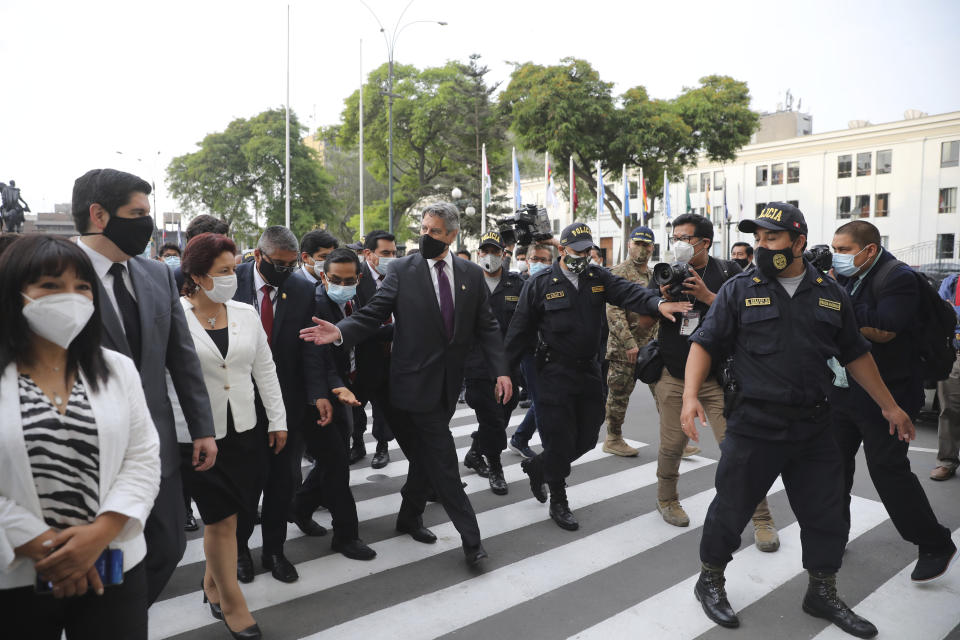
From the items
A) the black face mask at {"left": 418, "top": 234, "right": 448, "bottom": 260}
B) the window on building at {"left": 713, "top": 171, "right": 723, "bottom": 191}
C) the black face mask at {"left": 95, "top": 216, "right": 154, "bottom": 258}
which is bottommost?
the black face mask at {"left": 418, "top": 234, "right": 448, "bottom": 260}

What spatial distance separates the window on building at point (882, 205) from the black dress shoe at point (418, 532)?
4861 centimetres

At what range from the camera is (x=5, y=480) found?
182 centimetres

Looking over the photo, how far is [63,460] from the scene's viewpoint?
1.89 meters

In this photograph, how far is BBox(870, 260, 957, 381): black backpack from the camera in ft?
13.6

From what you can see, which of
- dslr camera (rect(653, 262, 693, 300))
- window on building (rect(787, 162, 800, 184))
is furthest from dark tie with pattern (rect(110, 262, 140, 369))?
window on building (rect(787, 162, 800, 184))

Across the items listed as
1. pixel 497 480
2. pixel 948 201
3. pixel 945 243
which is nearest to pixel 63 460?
pixel 497 480

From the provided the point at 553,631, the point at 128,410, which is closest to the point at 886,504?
the point at 553,631

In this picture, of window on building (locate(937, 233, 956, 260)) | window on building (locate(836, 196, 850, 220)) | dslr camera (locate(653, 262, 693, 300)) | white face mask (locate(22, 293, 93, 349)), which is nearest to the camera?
white face mask (locate(22, 293, 93, 349))

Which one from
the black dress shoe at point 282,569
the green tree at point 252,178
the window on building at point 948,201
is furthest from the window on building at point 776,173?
the black dress shoe at point 282,569

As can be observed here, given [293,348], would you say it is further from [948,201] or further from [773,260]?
[948,201]

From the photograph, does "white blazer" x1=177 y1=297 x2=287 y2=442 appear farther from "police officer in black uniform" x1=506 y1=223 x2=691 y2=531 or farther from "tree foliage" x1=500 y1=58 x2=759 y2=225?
"tree foliage" x1=500 y1=58 x2=759 y2=225

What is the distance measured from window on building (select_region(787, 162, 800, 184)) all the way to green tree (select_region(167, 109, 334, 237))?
107 ft

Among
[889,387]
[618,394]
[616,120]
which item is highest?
[616,120]

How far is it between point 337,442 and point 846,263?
343 centimetres
